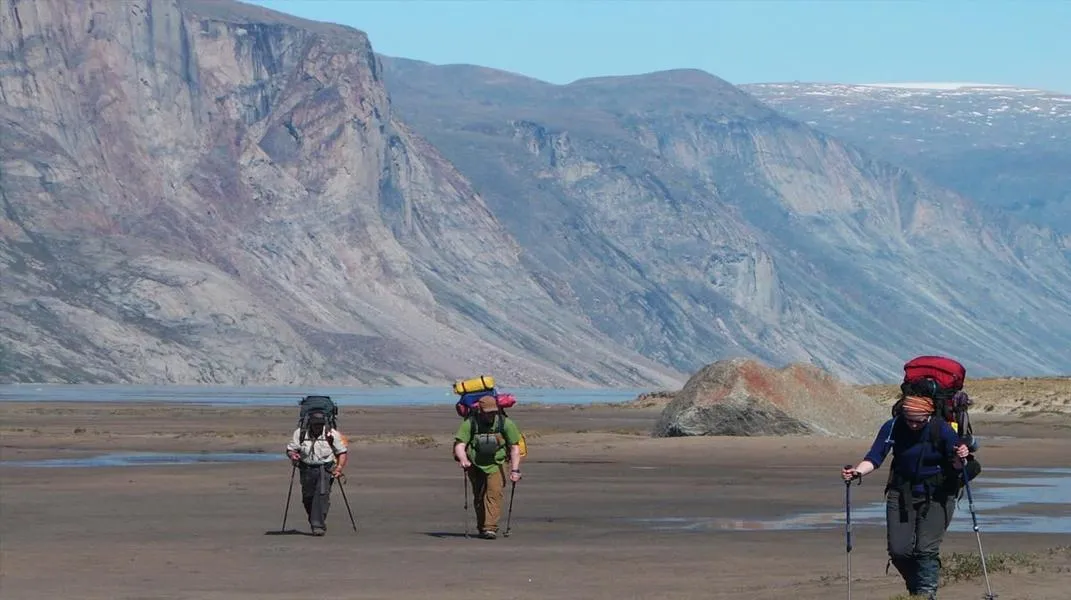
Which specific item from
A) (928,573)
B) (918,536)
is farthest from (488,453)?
(928,573)

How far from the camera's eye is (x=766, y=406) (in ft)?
177

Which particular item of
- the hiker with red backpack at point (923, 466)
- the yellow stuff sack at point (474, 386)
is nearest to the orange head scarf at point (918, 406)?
the hiker with red backpack at point (923, 466)

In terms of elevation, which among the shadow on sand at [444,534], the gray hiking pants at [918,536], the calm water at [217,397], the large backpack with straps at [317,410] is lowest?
the calm water at [217,397]

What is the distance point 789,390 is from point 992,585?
37.8 metres

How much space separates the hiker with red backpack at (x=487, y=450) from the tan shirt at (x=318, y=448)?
1.67 metres

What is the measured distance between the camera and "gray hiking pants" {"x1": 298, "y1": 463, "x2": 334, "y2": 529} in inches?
982

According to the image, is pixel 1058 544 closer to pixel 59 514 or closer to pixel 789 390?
pixel 59 514

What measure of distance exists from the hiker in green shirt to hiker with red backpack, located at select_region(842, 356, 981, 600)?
8891 mm

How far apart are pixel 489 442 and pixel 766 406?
98.6 ft

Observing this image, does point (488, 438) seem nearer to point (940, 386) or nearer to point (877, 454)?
point (877, 454)

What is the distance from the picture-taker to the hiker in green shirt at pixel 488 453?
24484mm

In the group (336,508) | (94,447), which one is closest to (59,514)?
(336,508)

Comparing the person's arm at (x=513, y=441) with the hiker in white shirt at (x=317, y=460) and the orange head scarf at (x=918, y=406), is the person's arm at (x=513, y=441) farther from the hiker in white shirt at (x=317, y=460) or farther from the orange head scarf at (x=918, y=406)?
the orange head scarf at (x=918, y=406)

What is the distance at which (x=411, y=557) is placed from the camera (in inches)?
876
